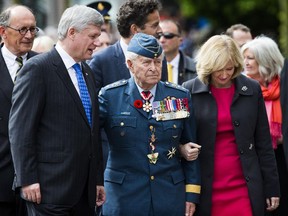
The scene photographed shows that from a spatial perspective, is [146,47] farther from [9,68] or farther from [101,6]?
[101,6]

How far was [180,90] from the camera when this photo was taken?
6805mm

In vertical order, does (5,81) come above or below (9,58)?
below

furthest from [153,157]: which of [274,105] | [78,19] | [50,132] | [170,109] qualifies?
[274,105]

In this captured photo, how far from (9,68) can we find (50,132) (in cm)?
110

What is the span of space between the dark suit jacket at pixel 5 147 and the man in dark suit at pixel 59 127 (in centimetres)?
68

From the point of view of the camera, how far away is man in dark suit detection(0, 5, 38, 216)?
6949 millimetres

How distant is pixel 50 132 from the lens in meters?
6.23

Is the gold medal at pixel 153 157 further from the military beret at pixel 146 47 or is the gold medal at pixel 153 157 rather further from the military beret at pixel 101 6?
the military beret at pixel 101 6

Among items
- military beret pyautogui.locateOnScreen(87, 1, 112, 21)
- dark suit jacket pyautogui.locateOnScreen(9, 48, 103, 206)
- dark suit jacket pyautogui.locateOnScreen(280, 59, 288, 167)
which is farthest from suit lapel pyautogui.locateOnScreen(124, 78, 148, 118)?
military beret pyautogui.locateOnScreen(87, 1, 112, 21)

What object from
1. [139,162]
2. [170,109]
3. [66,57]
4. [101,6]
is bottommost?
[139,162]

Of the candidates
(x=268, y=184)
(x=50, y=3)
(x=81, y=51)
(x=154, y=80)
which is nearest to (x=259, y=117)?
(x=268, y=184)

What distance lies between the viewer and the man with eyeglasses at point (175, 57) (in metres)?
Answer: 10.1

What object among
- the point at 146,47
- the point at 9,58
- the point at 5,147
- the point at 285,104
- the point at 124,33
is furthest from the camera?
the point at 124,33

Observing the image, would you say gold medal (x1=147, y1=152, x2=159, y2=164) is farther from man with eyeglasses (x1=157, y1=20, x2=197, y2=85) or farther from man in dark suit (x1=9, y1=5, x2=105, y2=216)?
man with eyeglasses (x1=157, y1=20, x2=197, y2=85)
